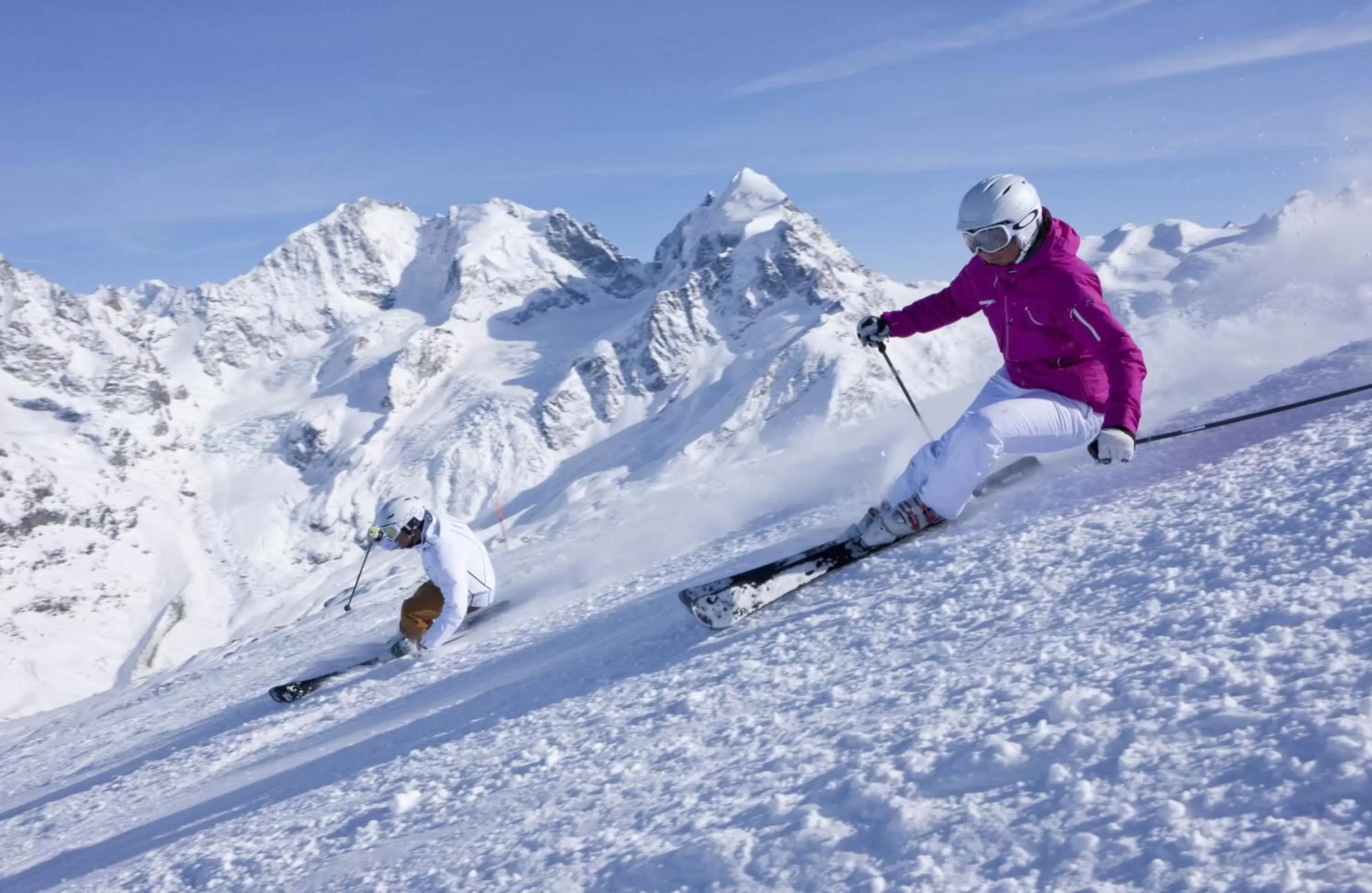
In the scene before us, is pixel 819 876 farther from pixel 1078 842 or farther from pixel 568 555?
pixel 568 555

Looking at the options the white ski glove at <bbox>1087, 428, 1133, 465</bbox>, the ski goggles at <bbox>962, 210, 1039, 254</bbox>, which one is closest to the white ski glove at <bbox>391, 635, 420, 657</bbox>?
the ski goggles at <bbox>962, 210, 1039, 254</bbox>

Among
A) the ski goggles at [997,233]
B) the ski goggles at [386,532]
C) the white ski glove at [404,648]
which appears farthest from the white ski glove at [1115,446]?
the ski goggles at [386,532]

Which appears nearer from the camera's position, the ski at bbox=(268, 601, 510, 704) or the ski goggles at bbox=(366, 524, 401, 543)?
the ski at bbox=(268, 601, 510, 704)

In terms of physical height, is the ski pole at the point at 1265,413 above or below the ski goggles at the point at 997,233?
below

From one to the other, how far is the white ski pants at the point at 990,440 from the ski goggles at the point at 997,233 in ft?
3.98

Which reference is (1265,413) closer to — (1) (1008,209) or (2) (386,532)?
(1) (1008,209)

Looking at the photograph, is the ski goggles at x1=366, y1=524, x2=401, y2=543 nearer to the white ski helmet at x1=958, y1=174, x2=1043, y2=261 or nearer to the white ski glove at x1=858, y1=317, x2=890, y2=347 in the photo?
the white ski glove at x1=858, y1=317, x2=890, y2=347

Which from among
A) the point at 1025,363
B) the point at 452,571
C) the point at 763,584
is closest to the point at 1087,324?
the point at 1025,363

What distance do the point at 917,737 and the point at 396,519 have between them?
763cm

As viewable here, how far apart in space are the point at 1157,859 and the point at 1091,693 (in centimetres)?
107

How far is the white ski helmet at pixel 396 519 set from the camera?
1010cm

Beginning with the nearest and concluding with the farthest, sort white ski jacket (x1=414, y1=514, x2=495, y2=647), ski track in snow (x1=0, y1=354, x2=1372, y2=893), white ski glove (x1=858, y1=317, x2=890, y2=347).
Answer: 1. ski track in snow (x1=0, y1=354, x2=1372, y2=893)
2. white ski glove (x1=858, y1=317, x2=890, y2=347)
3. white ski jacket (x1=414, y1=514, x2=495, y2=647)

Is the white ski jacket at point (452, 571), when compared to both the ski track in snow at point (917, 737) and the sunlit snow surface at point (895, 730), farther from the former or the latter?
the ski track in snow at point (917, 737)

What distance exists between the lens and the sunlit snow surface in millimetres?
3105
